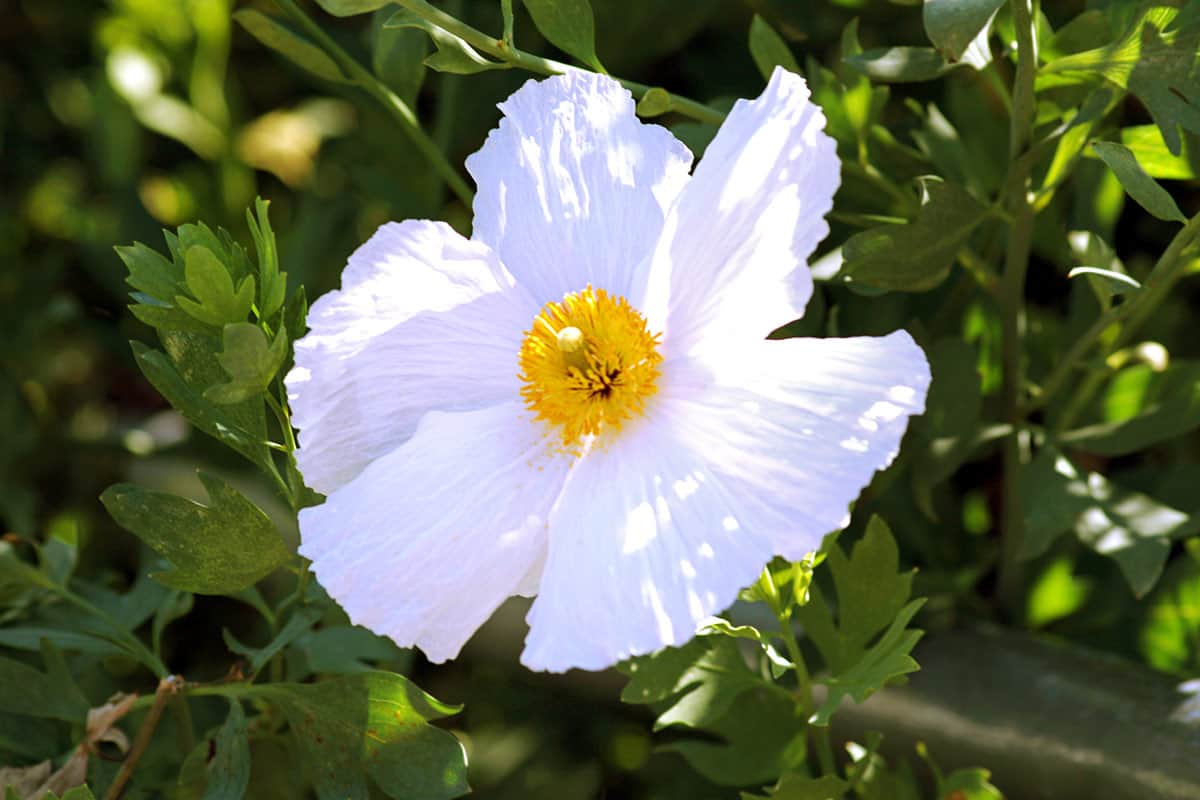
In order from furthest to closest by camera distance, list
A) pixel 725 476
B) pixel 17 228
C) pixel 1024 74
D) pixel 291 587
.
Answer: pixel 17 228, pixel 291 587, pixel 1024 74, pixel 725 476

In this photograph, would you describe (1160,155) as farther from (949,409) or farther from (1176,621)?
(1176,621)

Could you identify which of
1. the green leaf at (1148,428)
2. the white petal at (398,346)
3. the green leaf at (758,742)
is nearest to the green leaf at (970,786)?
the green leaf at (758,742)

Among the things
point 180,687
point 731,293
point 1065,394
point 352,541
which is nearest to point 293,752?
point 180,687

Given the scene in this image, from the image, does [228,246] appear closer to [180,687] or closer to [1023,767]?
[180,687]

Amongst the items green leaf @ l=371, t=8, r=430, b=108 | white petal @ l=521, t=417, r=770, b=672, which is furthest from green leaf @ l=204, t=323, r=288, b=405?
green leaf @ l=371, t=8, r=430, b=108

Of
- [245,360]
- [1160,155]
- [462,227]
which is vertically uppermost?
[1160,155]

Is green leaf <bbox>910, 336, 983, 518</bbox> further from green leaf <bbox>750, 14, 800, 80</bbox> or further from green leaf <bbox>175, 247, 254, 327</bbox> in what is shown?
green leaf <bbox>175, 247, 254, 327</bbox>

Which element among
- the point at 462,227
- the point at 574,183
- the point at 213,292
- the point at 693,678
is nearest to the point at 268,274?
the point at 213,292
